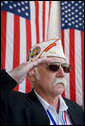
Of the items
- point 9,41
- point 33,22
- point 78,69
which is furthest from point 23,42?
point 78,69

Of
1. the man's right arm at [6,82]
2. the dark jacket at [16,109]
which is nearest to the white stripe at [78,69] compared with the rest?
the dark jacket at [16,109]

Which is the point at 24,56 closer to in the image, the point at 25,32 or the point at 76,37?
the point at 25,32

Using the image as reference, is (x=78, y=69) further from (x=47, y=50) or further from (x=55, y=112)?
(x=55, y=112)

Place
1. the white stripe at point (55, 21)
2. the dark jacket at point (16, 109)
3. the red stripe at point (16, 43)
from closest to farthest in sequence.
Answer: the dark jacket at point (16, 109) < the red stripe at point (16, 43) < the white stripe at point (55, 21)

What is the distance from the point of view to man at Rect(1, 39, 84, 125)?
1.21 m

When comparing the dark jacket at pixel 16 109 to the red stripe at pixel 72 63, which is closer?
the dark jacket at pixel 16 109

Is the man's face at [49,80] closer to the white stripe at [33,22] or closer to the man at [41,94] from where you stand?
the man at [41,94]

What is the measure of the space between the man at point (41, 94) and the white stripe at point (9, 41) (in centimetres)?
109

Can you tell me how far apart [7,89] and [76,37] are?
2598 millimetres

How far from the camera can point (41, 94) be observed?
1.48 metres

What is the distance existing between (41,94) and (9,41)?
149cm

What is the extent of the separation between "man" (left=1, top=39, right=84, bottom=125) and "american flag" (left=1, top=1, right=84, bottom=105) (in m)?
1.17

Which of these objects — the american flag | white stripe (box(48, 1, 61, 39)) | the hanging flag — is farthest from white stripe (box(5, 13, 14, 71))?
the hanging flag

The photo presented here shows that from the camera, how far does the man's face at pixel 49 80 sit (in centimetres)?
142
